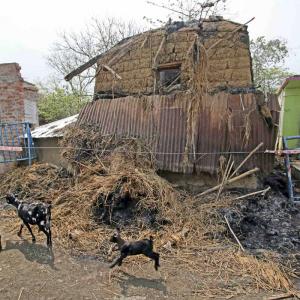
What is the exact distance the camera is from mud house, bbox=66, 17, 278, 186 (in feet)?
26.5

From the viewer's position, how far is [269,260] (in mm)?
5051

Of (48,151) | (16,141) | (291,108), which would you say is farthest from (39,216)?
(291,108)

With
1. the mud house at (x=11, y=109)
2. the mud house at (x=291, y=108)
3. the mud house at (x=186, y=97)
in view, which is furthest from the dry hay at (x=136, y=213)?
the mud house at (x=291, y=108)

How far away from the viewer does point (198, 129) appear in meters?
8.39

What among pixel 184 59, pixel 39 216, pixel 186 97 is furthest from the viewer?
pixel 184 59

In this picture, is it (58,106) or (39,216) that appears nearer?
(39,216)

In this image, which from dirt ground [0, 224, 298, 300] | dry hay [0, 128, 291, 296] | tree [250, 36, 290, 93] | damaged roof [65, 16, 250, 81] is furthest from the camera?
tree [250, 36, 290, 93]

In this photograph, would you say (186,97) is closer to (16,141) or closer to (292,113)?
(292,113)

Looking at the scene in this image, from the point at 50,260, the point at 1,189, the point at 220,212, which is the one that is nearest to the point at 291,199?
the point at 220,212

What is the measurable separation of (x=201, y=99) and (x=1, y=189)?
6.52 metres

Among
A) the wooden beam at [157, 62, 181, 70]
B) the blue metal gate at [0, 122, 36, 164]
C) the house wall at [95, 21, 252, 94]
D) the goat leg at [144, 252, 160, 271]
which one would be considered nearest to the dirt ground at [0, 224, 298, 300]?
the goat leg at [144, 252, 160, 271]

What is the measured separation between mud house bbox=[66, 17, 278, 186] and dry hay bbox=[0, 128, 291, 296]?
73 cm

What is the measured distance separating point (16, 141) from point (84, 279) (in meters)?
8.43

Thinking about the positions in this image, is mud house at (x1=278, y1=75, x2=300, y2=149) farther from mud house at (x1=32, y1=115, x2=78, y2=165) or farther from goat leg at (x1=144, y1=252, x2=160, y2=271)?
mud house at (x1=32, y1=115, x2=78, y2=165)
